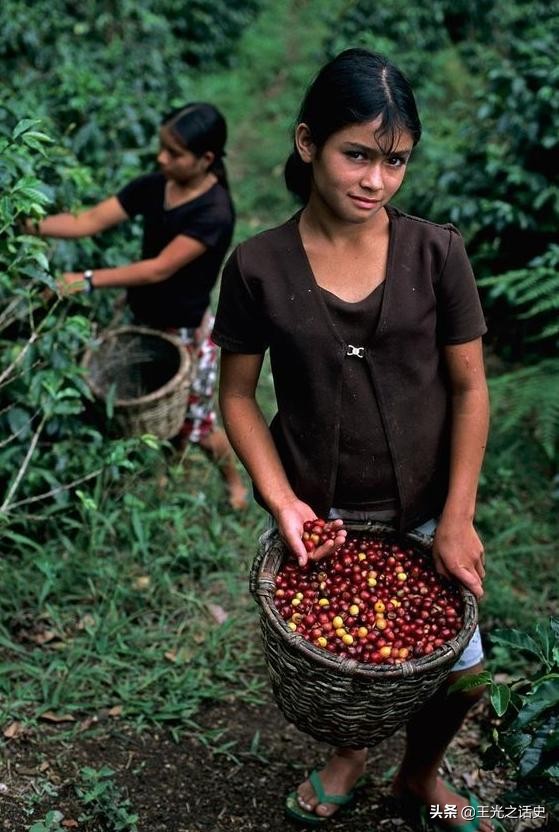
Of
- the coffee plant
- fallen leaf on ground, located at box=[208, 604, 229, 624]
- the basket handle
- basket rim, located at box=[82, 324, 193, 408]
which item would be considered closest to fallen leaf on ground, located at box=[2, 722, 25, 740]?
the coffee plant

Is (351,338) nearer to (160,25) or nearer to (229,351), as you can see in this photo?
(229,351)

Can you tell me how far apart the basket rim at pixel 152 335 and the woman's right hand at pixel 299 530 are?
1569 mm

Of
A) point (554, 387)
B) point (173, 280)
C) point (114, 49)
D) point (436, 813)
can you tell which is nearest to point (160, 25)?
point (114, 49)

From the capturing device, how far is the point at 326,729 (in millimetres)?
2156

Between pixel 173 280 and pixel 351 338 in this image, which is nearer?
pixel 351 338

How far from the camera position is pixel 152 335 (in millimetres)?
4125

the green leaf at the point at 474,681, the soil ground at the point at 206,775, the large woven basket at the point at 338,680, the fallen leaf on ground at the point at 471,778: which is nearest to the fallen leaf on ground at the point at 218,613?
the soil ground at the point at 206,775

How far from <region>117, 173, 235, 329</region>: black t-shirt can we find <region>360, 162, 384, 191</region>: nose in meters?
1.88

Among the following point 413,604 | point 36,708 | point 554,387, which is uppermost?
point 413,604

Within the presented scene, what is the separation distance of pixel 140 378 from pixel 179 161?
1037 millimetres

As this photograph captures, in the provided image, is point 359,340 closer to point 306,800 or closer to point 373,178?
point 373,178

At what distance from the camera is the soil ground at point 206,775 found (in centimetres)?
263

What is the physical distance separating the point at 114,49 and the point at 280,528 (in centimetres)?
549

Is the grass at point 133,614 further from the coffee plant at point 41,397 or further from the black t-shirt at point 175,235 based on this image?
the black t-shirt at point 175,235
